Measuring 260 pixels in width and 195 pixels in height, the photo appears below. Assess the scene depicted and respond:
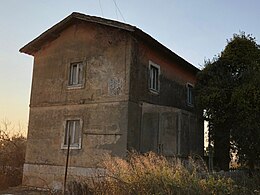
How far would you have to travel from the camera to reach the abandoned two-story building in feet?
46.1

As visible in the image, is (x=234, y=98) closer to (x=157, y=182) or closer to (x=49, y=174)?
(x=157, y=182)

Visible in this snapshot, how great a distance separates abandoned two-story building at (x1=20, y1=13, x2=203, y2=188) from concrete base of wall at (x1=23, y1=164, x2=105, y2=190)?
0.04 metres

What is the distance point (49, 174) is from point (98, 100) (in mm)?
4123

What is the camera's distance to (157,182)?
28.5 ft

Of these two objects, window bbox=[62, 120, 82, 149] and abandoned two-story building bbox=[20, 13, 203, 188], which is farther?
window bbox=[62, 120, 82, 149]

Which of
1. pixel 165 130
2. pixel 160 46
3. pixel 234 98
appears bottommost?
pixel 165 130

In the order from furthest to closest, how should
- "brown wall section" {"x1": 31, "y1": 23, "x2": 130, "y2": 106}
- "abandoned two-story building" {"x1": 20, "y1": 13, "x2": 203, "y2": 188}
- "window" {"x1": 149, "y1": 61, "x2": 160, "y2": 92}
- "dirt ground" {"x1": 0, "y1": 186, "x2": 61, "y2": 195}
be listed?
"window" {"x1": 149, "y1": 61, "x2": 160, "y2": 92} < "brown wall section" {"x1": 31, "y1": 23, "x2": 130, "y2": 106} < "dirt ground" {"x1": 0, "y1": 186, "x2": 61, "y2": 195} < "abandoned two-story building" {"x1": 20, "y1": 13, "x2": 203, "y2": 188}

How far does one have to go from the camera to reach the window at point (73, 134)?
14.9m

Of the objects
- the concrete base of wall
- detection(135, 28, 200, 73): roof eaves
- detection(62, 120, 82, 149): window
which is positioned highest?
detection(135, 28, 200, 73): roof eaves

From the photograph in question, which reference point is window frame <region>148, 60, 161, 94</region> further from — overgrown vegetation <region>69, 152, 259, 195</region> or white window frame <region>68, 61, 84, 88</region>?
overgrown vegetation <region>69, 152, 259, 195</region>

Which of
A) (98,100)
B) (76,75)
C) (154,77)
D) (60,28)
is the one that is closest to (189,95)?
(154,77)

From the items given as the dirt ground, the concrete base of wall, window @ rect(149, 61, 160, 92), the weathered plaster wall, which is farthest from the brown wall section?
the dirt ground

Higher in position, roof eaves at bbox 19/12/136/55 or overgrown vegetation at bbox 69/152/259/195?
roof eaves at bbox 19/12/136/55

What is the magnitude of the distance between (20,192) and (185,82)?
10.4 meters
